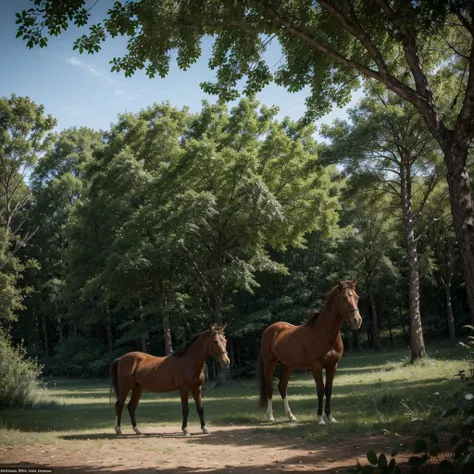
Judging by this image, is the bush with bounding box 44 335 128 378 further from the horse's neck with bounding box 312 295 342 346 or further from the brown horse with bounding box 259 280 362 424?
the horse's neck with bounding box 312 295 342 346

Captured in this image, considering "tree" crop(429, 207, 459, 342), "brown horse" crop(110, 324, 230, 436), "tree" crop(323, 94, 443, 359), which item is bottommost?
"brown horse" crop(110, 324, 230, 436)

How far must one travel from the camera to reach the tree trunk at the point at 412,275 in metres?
21.6

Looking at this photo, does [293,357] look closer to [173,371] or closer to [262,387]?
[262,387]

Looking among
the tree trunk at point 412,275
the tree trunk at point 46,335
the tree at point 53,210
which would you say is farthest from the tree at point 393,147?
the tree trunk at point 46,335

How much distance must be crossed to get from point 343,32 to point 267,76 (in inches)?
70.4

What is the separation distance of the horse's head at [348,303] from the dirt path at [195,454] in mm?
2652

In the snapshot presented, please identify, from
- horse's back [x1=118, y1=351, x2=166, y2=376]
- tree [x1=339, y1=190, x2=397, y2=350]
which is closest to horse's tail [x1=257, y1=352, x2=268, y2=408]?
horse's back [x1=118, y1=351, x2=166, y2=376]

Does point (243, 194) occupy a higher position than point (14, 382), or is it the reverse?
point (243, 194)

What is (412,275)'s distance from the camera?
22297mm

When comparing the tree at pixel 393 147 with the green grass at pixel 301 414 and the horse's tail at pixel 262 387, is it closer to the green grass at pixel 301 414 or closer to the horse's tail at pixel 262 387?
the green grass at pixel 301 414

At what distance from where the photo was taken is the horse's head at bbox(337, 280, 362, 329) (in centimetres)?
1029

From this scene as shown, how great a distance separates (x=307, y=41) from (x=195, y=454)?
24.7ft

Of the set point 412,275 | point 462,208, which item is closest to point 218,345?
point 462,208

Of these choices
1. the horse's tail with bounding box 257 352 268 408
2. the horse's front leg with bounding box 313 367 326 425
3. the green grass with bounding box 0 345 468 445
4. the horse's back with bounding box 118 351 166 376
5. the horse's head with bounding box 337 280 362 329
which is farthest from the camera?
the horse's tail with bounding box 257 352 268 408
